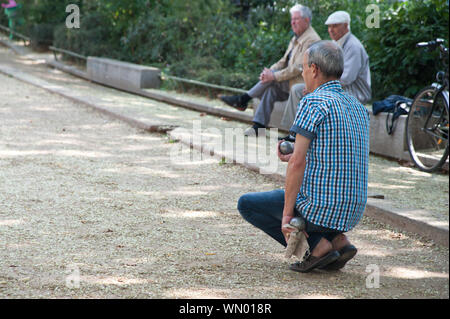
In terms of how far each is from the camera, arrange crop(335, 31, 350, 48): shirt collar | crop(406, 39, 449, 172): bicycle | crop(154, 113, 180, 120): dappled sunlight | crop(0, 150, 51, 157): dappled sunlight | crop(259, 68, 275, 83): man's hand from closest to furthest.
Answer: crop(406, 39, 449, 172): bicycle < crop(0, 150, 51, 157): dappled sunlight < crop(335, 31, 350, 48): shirt collar < crop(259, 68, 275, 83): man's hand < crop(154, 113, 180, 120): dappled sunlight

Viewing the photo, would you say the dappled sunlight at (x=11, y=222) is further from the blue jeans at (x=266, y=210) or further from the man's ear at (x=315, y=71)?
the man's ear at (x=315, y=71)

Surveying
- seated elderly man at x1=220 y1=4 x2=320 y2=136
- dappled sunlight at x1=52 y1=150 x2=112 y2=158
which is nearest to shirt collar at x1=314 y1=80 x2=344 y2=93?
dappled sunlight at x1=52 y1=150 x2=112 y2=158

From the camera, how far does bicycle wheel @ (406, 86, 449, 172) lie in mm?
6789

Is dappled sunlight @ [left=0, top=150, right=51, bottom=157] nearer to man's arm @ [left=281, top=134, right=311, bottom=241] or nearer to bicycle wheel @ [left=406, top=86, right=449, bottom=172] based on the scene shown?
bicycle wheel @ [left=406, top=86, right=449, bottom=172]

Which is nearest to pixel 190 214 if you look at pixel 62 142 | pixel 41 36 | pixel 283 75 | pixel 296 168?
pixel 296 168

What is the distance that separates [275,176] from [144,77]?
7.57 m

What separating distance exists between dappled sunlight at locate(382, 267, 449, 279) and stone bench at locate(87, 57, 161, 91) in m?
9.96

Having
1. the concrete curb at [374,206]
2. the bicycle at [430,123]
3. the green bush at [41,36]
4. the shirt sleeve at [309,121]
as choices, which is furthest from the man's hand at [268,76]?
the green bush at [41,36]

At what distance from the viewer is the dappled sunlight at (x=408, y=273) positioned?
3918 millimetres

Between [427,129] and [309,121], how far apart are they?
3.81 meters

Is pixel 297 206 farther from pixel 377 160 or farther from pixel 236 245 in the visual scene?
pixel 377 160

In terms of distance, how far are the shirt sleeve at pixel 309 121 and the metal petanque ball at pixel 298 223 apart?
1.47 feet

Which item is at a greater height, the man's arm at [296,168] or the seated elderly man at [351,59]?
the seated elderly man at [351,59]

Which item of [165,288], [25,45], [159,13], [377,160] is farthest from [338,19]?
[25,45]
